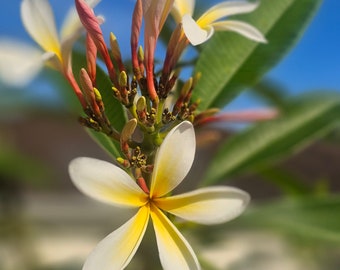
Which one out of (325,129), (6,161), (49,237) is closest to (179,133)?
(325,129)

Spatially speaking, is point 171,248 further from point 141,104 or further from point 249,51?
point 249,51

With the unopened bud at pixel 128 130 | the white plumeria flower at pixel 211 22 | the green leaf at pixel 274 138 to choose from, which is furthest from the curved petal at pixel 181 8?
the green leaf at pixel 274 138

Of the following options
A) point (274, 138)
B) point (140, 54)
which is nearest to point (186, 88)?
point (140, 54)

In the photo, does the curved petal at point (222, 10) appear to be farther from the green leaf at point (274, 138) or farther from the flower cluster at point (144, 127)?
the green leaf at point (274, 138)

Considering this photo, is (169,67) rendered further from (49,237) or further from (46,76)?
(49,237)

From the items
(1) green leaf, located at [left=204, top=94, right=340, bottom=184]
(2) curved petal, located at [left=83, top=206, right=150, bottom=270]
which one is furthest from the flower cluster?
(1) green leaf, located at [left=204, top=94, right=340, bottom=184]

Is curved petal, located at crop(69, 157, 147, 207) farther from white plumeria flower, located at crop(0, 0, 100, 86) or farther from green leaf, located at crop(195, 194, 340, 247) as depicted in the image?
green leaf, located at crop(195, 194, 340, 247)
